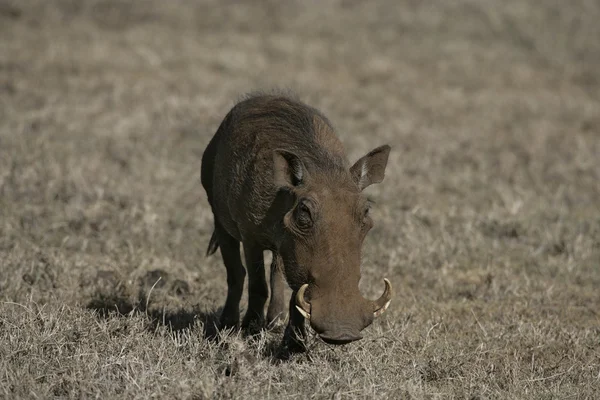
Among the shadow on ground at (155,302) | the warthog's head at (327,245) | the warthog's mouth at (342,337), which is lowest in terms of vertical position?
the shadow on ground at (155,302)

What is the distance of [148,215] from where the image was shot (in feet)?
26.0

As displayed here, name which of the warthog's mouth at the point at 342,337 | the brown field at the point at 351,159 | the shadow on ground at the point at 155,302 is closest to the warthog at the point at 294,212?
the warthog's mouth at the point at 342,337

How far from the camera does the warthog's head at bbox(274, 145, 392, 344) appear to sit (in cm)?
418

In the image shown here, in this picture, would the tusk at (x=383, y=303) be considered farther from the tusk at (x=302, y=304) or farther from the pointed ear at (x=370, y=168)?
the pointed ear at (x=370, y=168)

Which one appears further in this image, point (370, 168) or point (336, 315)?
point (370, 168)

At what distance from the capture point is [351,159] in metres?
10.1

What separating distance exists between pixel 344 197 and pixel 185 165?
5.56 meters

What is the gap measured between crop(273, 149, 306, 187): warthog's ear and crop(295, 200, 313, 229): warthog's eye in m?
0.22

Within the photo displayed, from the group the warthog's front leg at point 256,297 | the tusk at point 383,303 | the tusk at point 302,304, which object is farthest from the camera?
the warthog's front leg at point 256,297

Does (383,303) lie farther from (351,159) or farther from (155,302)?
(351,159)

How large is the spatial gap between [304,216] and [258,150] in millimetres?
891

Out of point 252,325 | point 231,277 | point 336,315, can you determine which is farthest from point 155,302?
point 336,315

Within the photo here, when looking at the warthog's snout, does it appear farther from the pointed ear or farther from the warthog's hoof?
the warthog's hoof

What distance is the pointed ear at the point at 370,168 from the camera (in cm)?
488
